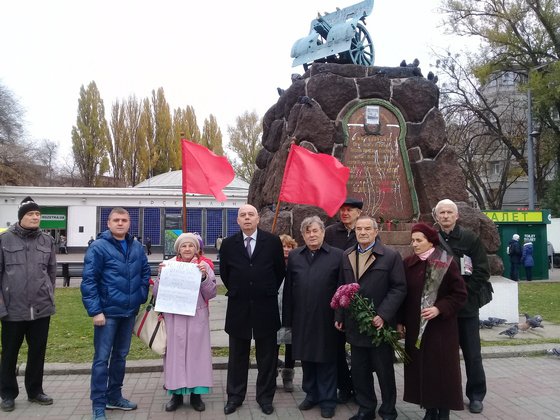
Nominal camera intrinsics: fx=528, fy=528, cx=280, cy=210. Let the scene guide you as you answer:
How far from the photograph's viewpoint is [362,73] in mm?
8664

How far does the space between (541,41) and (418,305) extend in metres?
24.4

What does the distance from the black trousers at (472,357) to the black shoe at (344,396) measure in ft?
3.37

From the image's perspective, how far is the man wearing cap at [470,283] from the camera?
4512mm

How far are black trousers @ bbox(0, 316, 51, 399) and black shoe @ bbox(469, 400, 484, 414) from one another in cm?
375

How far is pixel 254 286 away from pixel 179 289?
64 centimetres

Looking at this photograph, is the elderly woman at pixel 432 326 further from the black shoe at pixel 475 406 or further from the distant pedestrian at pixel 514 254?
the distant pedestrian at pixel 514 254

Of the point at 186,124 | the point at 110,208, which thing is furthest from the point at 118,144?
the point at 110,208

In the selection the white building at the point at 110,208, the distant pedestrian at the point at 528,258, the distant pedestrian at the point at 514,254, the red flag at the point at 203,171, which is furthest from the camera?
the white building at the point at 110,208

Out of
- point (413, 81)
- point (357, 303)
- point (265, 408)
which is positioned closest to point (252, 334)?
point (265, 408)

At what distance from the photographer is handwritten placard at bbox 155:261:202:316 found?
14.7ft

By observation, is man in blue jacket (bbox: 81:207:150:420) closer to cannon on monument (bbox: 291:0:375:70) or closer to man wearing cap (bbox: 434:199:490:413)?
man wearing cap (bbox: 434:199:490:413)

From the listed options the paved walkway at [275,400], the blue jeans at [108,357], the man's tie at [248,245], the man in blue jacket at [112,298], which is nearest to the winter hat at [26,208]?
the man in blue jacket at [112,298]

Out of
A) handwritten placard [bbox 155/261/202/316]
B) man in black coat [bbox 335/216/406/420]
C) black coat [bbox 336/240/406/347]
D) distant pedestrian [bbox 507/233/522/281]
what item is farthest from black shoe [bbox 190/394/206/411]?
distant pedestrian [bbox 507/233/522/281]

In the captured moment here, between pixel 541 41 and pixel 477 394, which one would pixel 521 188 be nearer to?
pixel 541 41
